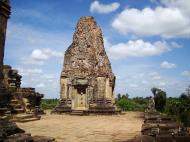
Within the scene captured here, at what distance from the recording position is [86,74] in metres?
24.4

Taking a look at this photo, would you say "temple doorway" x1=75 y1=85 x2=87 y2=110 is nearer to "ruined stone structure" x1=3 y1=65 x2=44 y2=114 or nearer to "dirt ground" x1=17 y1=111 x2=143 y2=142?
"ruined stone structure" x1=3 y1=65 x2=44 y2=114

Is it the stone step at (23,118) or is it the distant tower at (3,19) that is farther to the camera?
the stone step at (23,118)

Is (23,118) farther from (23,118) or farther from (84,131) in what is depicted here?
(84,131)

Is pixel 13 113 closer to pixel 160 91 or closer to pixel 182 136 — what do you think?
pixel 182 136

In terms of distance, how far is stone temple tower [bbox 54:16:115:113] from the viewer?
24.0 meters

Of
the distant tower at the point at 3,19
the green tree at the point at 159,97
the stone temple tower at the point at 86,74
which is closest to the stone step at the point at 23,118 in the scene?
the distant tower at the point at 3,19

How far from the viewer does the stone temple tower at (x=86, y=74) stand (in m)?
24.0

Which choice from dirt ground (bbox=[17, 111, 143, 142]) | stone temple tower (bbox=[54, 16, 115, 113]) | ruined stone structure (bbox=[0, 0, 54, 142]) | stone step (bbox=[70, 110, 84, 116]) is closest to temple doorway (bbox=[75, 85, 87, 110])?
stone temple tower (bbox=[54, 16, 115, 113])

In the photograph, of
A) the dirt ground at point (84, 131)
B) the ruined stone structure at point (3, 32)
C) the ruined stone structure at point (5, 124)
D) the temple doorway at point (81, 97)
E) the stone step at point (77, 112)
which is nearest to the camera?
the ruined stone structure at point (5, 124)

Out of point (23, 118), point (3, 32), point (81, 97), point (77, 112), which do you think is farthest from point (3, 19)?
point (81, 97)

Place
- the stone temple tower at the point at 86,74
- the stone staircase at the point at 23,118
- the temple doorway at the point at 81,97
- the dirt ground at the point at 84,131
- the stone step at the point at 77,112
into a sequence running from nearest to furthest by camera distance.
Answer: the dirt ground at the point at 84,131, the stone staircase at the point at 23,118, the stone step at the point at 77,112, the stone temple tower at the point at 86,74, the temple doorway at the point at 81,97

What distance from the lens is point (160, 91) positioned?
23.4m

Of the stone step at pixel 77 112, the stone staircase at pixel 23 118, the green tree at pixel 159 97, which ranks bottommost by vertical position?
the stone staircase at pixel 23 118

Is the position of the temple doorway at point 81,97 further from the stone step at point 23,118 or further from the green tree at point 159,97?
the stone step at point 23,118
